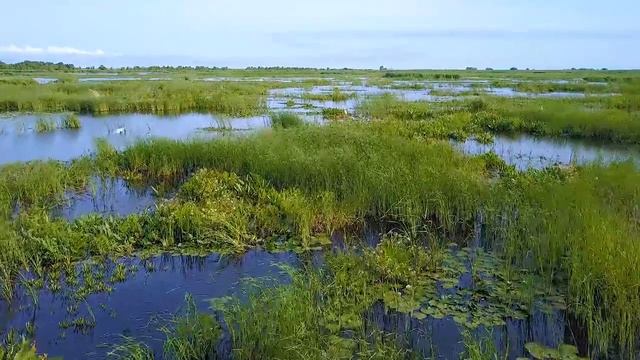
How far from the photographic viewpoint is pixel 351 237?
8656mm

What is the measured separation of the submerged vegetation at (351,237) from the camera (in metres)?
5.37

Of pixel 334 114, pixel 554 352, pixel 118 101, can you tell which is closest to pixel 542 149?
pixel 334 114

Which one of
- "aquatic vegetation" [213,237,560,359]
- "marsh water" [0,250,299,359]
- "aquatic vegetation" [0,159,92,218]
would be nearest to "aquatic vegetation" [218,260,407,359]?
"aquatic vegetation" [213,237,560,359]

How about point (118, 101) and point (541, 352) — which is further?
point (118, 101)

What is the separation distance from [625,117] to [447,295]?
17133 millimetres

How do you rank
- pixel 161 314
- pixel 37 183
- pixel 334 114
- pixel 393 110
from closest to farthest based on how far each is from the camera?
pixel 161 314, pixel 37 183, pixel 334 114, pixel 393 110

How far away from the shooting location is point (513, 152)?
16797 millimetres

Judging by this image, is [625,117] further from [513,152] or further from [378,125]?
[378,125]

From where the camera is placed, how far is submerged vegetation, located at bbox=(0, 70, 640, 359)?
17.6ft

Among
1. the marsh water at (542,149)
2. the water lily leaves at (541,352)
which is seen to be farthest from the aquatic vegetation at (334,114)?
the water lily leaves at (541,352)

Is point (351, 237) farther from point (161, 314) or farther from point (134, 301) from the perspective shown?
point (134, 301)

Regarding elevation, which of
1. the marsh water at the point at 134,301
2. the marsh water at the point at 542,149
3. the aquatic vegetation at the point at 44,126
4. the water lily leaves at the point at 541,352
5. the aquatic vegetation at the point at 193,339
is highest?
the aquatic vegetation at the point at 44,126

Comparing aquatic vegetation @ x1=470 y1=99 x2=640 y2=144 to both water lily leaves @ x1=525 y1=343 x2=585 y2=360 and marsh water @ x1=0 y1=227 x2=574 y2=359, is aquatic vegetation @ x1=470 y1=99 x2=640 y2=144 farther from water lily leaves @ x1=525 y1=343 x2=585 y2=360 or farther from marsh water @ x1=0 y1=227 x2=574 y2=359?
water lily leaves @ x1=525 y1=343 x2=585 y2=360

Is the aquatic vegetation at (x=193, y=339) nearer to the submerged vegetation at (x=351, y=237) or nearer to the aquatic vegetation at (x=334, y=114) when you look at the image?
the submerged vegetation at (x=351, y=237)
